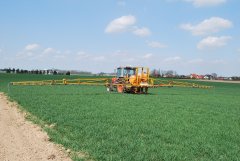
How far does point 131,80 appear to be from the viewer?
32656 millimetres

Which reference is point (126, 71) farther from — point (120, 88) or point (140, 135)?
point (140, 135)

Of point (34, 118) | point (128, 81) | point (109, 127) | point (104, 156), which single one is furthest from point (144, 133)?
point (128, 81)

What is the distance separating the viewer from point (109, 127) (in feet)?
41.5

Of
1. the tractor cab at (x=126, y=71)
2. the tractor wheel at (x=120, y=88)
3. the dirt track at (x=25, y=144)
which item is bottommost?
the dirt track at (x=25, y=144)

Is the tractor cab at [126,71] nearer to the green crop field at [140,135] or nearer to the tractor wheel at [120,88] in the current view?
the tractor wheel at [120,88]

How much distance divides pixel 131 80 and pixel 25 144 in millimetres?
22595

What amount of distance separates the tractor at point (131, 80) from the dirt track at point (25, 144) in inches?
727

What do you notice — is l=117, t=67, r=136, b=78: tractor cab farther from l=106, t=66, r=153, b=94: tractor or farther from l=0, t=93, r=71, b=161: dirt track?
l=0, t=93, r=71, b=161: dirt track

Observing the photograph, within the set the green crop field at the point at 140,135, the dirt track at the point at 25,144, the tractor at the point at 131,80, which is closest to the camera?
the dirt track at the point at 25,144

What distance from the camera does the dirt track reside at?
9.12 meters

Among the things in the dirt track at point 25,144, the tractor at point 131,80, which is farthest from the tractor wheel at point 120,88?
the dirt track at point 25,144

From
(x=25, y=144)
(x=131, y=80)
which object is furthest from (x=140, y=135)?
(x=131, y=80)

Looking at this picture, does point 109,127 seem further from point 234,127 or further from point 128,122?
point 234,127

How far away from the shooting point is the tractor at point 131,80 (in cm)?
3259
